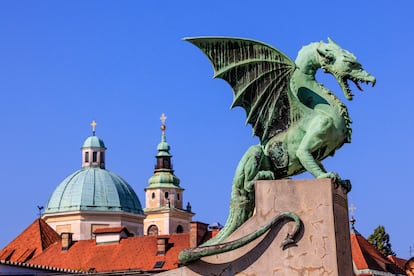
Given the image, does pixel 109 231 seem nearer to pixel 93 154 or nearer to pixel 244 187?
pixel 93 154

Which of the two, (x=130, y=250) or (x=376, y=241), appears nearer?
(x=130, y=250)

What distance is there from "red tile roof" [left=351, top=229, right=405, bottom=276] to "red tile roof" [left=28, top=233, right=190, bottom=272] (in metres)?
9.68

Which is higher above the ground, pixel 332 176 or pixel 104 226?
pixel 104 226

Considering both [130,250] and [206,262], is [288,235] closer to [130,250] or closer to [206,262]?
[206,262]

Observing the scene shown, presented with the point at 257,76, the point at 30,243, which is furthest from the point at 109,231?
the point at 257,76

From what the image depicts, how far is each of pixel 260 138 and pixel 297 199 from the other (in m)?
1.60

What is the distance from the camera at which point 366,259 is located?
43812 mm

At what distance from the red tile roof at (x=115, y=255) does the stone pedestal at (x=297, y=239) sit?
119ft

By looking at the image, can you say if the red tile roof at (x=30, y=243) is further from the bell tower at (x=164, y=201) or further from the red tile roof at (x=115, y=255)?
the bell tower at (x=164, y=201)

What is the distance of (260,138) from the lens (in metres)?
13.1

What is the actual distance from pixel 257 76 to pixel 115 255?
3952 cm

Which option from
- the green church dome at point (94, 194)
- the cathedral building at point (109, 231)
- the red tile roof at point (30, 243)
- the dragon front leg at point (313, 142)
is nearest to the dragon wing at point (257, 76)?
the dragon front leg at point (313, 142)

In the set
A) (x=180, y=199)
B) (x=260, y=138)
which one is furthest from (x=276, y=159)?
(x=180, y=199)

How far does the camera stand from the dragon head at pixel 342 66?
42.2 feet
